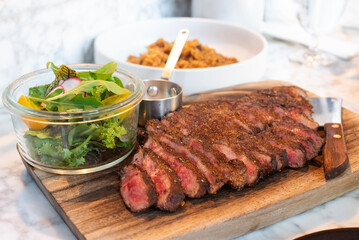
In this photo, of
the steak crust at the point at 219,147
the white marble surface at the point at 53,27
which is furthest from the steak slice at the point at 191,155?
the white marble surface at the point at 53,27

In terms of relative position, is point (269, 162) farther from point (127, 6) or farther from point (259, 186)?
point (127, 6)

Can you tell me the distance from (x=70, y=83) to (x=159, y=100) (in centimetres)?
44

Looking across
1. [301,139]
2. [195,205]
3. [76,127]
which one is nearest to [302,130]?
[301,139]

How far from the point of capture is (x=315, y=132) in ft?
6.59

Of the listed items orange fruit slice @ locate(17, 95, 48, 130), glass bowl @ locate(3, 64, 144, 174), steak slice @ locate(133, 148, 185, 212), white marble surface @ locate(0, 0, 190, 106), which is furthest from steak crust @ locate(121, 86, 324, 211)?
white marble surface @ locate(0, 0, 190, 106)

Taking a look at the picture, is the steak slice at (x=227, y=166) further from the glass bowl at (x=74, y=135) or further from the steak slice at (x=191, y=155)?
the glass bowl at (x=74, y=135)

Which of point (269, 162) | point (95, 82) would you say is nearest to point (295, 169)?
point (269, 162)

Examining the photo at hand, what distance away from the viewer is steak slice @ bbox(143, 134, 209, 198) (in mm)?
1651

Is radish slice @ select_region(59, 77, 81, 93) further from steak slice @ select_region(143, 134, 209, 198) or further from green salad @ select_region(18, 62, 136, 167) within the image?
steak slice @ select_region(143, 134, 209, 198)

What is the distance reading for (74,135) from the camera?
5.79ft

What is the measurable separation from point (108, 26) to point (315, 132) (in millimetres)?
1611

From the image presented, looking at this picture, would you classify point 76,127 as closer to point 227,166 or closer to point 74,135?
point 74,135

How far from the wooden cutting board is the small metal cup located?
1.23ft

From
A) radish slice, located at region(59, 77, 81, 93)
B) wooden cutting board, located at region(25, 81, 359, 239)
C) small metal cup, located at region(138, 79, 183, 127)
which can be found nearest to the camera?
wooden cutting board, located at region(25, 81, 359, 239)
